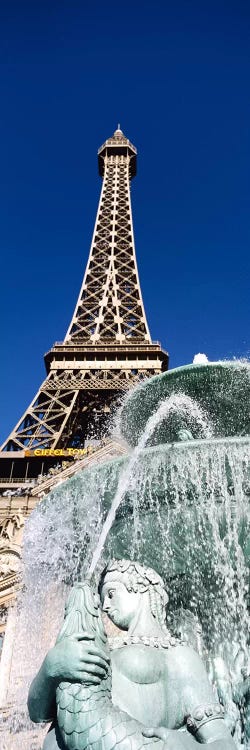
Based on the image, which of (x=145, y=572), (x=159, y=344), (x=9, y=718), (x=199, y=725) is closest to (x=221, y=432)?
(x=145, y=572)

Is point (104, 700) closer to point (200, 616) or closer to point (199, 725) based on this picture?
point (199, 725)

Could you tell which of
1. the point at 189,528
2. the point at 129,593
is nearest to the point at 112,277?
the point at 189,528

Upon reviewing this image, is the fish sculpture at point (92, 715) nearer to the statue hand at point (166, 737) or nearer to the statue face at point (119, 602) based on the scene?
the statue hand at point (166, 737)

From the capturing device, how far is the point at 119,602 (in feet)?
9.05

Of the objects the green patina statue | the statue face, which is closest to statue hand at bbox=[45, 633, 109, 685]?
the green patina statue

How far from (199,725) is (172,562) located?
1655 mm

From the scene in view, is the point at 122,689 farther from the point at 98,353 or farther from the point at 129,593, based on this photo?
the point at 98,353

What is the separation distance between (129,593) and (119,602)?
2.3 inches

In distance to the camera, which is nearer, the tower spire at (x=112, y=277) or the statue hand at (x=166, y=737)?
the statue hand at (x=166, y=737)

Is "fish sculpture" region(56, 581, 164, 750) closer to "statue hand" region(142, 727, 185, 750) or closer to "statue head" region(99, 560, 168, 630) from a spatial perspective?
"statue hand" region(142, 727, 185, 750)

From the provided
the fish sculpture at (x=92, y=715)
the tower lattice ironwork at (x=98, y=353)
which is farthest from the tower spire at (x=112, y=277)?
the fish sculpture at (x=92, y=715)

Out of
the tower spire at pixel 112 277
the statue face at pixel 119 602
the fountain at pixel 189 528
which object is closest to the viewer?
the statue face at pixel 119 602

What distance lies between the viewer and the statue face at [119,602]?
2.73m

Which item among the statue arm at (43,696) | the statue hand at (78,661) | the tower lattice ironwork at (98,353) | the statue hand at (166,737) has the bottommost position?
the statue hand at (166,737)
